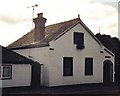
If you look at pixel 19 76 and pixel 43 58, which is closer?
pixel 19 76

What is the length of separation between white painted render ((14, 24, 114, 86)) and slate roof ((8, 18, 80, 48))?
0.54 metres

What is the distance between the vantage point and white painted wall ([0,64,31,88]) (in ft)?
Result: 84.9

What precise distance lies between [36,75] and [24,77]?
304cm

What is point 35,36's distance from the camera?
32.5 m

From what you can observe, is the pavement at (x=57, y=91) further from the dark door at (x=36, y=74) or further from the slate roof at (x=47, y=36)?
the slate roof at (x=47, y=36)

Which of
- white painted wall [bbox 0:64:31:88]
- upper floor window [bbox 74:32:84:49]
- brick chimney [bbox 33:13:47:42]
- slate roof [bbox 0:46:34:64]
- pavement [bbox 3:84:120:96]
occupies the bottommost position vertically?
pavement [bbox 3:84:120:96]

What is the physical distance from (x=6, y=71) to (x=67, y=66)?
6.92 meters

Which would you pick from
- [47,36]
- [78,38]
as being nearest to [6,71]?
Answer: [47,36]

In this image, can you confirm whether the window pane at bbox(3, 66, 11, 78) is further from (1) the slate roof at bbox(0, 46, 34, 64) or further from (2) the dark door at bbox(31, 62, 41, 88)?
(2) the dark door at bbox(31, 62, 41, 88)

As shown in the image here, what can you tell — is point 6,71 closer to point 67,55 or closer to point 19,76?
point 19,76

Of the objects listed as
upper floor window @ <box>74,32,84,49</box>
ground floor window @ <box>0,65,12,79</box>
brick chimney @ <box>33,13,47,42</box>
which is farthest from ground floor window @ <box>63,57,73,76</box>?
ground floor window @ <box>0,65,12,79</box>

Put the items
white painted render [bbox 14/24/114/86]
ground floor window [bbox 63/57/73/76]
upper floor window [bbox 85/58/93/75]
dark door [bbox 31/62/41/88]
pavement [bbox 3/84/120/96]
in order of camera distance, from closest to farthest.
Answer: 1. pavement [bbox 3/84/120/96]
2. white painted render [bbox 14/24/114/86]
3. dark door [bbox 31/62/41/88]
4. ground floor window [bbox 63/57/73/76]
5. upper floor window [bbox 85/58/93/75]

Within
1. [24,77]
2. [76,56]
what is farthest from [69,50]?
[24,77]

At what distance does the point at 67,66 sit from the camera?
3005cm
